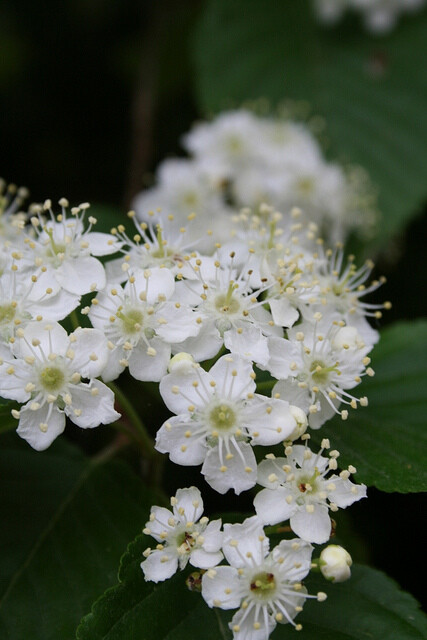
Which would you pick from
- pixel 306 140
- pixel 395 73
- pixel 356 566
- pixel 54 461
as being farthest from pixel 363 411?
pixel 395 73

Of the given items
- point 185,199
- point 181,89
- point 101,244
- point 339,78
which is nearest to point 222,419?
point 101,244

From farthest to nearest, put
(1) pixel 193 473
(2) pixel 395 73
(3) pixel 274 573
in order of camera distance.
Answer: (2) pixel 395 73
(1) pixel 193 473
(3) pixel 274 573

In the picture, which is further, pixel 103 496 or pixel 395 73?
pixel 395 73

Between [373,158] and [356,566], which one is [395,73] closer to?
[373,158]

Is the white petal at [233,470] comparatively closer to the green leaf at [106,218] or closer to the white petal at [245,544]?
the white petal at [245,544]

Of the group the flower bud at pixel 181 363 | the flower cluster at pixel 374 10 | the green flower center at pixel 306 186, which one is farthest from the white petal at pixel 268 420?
the flower cluster at pixel 374 10

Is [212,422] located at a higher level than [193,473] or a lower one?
higher
